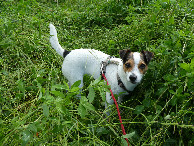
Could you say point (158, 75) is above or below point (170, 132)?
above

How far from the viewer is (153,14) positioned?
10.6 feet

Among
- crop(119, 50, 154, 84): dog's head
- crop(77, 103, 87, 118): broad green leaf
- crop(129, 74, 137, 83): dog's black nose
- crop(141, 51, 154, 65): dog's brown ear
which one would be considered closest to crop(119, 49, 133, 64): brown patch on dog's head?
crop(119, 50, 154, 84): dog's head

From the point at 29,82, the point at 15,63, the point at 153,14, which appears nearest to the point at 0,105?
the point at 29,82

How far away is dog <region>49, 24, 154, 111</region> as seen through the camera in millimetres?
2395

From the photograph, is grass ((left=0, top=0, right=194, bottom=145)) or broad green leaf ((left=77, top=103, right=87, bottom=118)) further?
grass ((left=0, top=0, right=194, bottom=145))

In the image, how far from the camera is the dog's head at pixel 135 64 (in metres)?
2.30

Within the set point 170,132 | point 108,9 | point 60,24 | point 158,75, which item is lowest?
point 170,132

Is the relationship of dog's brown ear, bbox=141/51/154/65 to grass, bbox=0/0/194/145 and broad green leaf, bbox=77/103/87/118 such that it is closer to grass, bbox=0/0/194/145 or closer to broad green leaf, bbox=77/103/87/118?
grass, bbox=0/0/194/145

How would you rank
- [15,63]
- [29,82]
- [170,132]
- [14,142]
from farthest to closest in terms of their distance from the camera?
[15,63] < [29,82] < [170,132] < [14,142]

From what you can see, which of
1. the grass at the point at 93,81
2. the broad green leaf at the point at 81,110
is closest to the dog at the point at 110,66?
the grass at the point at 93,81

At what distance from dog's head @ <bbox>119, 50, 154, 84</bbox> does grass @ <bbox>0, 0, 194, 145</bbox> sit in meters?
0.16

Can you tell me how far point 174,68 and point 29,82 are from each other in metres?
1.79

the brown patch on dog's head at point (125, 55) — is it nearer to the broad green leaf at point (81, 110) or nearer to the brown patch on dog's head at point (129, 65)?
the brown patch on dog's head at point (129, 65)

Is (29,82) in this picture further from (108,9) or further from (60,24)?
(108,9)
